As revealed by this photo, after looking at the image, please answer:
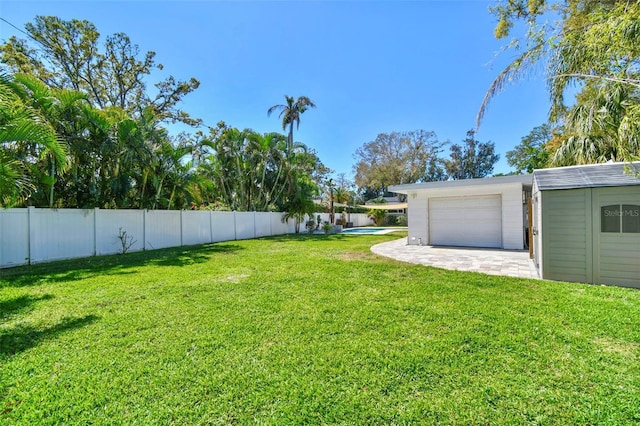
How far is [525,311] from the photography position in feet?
14.4

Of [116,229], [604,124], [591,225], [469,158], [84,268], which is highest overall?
[469,158]

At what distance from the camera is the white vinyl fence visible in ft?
27.9

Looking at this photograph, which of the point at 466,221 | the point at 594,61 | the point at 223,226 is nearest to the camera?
the point at 594,61

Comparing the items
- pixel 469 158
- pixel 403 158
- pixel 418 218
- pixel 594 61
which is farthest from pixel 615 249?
pixel 469 158

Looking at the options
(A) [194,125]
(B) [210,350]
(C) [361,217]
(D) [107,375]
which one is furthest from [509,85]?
(C) [361,217]

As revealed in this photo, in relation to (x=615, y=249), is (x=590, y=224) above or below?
above

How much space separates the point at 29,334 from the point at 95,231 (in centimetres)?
812

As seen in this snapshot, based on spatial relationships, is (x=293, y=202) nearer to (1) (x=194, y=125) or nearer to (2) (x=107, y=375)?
(1) (x=194, y=125)

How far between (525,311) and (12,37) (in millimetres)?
25579

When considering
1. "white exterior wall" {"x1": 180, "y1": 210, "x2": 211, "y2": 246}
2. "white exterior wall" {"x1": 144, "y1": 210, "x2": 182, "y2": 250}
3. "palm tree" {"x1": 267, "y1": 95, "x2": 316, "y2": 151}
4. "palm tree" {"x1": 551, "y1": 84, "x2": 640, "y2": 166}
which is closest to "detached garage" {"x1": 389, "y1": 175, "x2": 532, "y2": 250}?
"palm tree" {"x1": 551, "y1": 84, "x2": 640, "y2": 166}

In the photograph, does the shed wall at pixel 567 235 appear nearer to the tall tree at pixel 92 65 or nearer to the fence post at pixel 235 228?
the fence post at pixel 235 228

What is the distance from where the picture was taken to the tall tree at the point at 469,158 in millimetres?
40781

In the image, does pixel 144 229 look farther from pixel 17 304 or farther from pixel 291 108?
pixel 291 108

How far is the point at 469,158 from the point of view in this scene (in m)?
40.9
